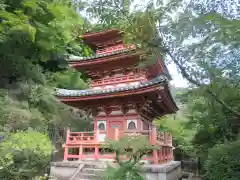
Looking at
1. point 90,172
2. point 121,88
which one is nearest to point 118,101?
point 121,88

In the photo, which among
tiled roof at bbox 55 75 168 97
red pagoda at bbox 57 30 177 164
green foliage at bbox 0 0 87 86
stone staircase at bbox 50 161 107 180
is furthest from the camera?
red pagoda at bbox 57 30 177 164

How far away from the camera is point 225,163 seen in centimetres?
625

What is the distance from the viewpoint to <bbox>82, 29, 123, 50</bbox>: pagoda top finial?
12774 mm

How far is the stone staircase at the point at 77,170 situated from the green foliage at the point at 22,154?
1.36m

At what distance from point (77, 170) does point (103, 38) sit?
7815 millimetres

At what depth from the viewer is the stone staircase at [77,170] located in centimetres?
830

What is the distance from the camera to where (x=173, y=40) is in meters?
4.29

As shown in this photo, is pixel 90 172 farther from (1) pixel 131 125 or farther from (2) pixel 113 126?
(1) pixel 131 125

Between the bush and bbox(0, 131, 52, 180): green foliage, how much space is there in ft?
16.8

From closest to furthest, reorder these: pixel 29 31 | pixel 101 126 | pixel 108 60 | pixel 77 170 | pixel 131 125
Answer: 1. pixel 29 31
2. pixel 77 170
3. pixel 131 125
4. pixel 101 126
5. pixel 108 60

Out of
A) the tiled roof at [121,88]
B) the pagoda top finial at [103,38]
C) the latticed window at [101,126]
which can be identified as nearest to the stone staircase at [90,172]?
the latticed window at [101,126]

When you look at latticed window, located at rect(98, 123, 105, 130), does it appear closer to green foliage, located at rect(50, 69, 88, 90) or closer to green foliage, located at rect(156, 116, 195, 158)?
green foliage, located at rect(50, 69, 88, 90)

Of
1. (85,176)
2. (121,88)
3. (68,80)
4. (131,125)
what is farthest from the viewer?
(68,80)

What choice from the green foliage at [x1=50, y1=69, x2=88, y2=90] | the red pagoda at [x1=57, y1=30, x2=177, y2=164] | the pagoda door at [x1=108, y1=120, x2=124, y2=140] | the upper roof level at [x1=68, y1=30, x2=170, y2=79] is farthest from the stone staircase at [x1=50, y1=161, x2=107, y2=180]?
the green foliage at [x1=50, y1=69, x2=88, y2=90]
